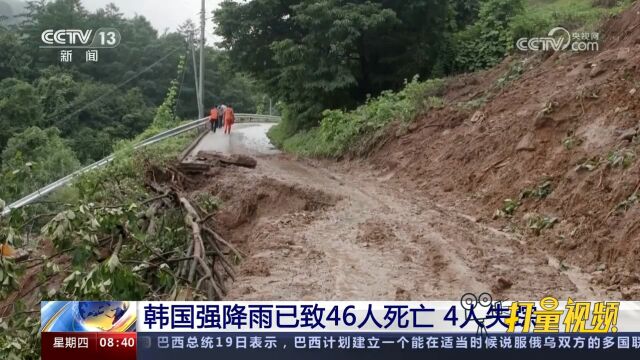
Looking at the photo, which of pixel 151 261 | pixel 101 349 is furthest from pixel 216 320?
pixel 151 261

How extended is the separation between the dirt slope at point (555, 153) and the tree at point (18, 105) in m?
4.80

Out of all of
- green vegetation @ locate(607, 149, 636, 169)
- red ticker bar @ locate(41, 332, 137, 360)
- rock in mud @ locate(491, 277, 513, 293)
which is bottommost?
red ticker bar @ locate(41, 332, 137, 360)

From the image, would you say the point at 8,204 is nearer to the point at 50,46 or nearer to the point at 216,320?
the point at 50,46

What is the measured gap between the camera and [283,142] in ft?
50.6

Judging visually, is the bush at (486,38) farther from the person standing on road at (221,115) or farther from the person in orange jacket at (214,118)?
the person standing on road at (221,115)

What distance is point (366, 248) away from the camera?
5.42 m

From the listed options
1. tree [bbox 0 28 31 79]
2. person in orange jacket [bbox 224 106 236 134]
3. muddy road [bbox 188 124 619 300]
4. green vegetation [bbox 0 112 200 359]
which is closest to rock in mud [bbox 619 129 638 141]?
muddy road [bbox 188 124 619 300]

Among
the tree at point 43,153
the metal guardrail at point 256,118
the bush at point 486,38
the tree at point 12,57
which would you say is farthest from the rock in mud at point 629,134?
the metal guardrail at point 256,118

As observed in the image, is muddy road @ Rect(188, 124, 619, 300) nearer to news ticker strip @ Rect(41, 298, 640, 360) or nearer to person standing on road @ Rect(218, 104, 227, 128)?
news ticker strip @ Rect(41, 298, 640, 360)

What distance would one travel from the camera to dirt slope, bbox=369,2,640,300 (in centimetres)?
512

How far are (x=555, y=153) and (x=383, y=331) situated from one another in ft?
14.4

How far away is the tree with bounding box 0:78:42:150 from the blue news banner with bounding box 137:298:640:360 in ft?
12.3

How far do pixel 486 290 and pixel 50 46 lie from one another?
3805 millimetres

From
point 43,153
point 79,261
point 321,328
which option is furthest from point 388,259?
point 43,153
